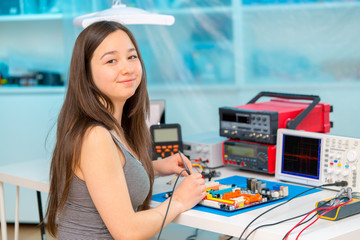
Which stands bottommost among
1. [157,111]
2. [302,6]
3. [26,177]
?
[26,177]

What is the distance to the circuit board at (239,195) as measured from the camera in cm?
160

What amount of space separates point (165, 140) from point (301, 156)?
694mm

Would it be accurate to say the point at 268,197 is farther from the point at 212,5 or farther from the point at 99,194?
the point at 212,5

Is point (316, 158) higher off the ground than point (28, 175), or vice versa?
point (316, 158)

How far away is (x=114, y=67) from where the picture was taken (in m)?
1.58

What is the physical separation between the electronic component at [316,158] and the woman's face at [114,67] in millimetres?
677

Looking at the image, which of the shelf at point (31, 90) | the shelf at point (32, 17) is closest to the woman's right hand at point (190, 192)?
the shelf at point (31, 90)

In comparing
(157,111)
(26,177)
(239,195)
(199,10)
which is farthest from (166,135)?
(199,10)

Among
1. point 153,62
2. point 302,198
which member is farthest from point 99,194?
point 153,62

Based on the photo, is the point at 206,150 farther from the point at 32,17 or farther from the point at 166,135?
the point at 32,17

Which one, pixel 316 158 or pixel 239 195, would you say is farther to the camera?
pixel 316 158

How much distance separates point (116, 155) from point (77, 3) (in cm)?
229

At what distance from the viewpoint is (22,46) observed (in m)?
3.99

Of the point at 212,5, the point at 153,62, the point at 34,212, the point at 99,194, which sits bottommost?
the point at 34,212
